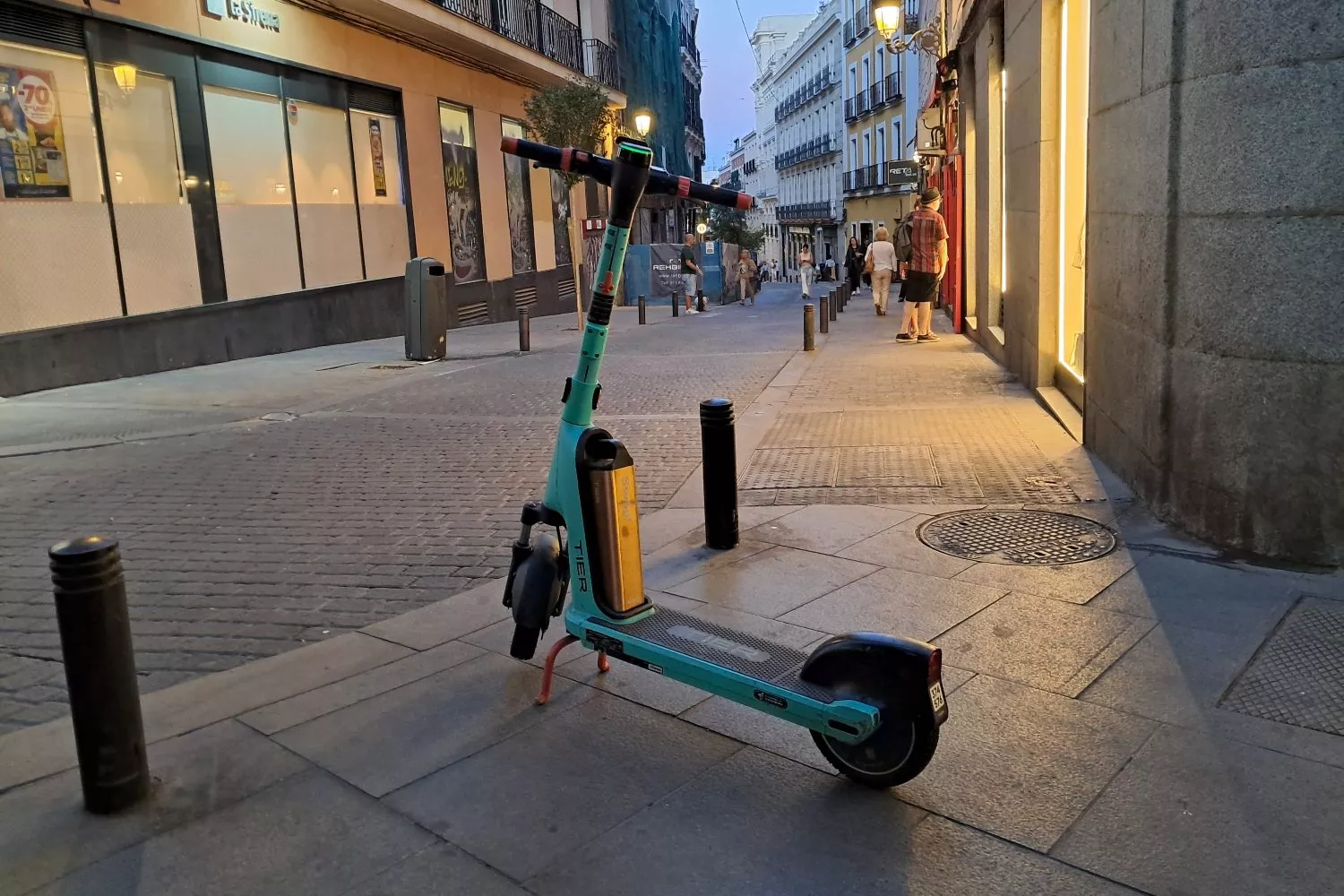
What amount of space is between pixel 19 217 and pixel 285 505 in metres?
7.33

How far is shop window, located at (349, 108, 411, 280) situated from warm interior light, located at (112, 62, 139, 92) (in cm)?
544

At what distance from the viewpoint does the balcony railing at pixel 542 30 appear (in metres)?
21.9

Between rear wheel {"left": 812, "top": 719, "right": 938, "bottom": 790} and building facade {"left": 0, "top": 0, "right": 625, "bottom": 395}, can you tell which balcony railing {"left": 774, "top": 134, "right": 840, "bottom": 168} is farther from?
rear wheel {"left": 812, "top": 719, "right": 938, "bottom": 790}

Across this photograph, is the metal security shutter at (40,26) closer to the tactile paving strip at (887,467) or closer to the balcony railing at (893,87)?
the tactile paving strip at (887,467)

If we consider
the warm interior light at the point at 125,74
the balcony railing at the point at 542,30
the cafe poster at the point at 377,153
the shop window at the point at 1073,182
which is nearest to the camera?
the shop window at the point at 1073,182

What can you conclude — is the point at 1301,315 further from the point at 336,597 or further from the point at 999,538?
the point at 336,597

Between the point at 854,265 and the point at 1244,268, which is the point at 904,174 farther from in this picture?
the point at 1244,268

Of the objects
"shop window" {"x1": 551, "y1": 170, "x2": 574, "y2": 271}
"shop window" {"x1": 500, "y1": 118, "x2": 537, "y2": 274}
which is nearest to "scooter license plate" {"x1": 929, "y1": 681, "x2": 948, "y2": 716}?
"shop window" {"x1": 500, "y1": 118, "x2": 537, "y2": 274}

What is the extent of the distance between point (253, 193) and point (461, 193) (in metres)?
7.25

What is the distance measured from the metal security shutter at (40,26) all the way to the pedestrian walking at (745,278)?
20686 millimetres

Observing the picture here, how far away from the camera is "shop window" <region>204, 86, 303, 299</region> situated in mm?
15234

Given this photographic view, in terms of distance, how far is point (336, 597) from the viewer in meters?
5.17

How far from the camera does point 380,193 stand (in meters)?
19.6

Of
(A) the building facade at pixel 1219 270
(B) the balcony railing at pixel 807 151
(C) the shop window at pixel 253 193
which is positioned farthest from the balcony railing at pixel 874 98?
(A) the building facade at pixel 1219 270
